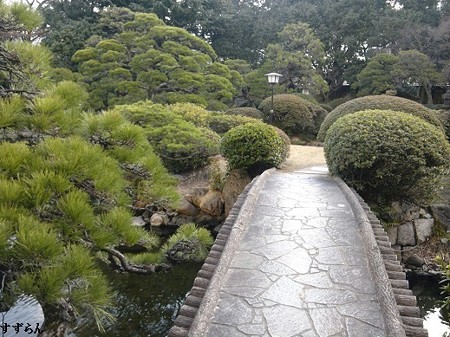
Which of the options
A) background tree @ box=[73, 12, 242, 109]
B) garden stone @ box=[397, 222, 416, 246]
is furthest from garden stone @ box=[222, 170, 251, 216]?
background tree @ box=[73, 12, 242, 109]

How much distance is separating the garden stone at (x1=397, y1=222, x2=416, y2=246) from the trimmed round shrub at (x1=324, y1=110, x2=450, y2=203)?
0.53 m

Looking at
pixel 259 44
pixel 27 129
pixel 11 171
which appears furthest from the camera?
pixel 259 44

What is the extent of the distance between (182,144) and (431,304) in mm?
5853

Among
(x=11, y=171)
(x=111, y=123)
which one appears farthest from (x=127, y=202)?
(x=11, y=171)

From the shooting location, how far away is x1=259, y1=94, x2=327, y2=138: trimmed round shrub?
15516 mm

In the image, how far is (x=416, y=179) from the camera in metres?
6.34

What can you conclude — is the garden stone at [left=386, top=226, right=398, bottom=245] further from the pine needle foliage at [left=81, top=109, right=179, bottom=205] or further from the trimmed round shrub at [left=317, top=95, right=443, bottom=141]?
the pine needle foliage at [left=81, top=109, right=179, bottom=205]

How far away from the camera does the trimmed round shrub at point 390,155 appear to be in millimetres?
6086

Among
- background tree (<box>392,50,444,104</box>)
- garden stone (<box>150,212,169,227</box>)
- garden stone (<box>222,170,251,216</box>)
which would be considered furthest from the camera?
background tree (<box>392,50,444,104</box>)

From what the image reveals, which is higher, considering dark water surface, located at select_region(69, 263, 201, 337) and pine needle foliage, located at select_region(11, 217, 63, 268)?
pine needle foliage, located at select_region(11, 217, 63, 268)

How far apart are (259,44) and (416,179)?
17.8 metres

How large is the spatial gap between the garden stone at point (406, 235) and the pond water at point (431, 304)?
575mm

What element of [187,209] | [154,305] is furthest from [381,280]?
[187,209]

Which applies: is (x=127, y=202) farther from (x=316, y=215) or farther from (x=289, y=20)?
(x=289, y=20)
